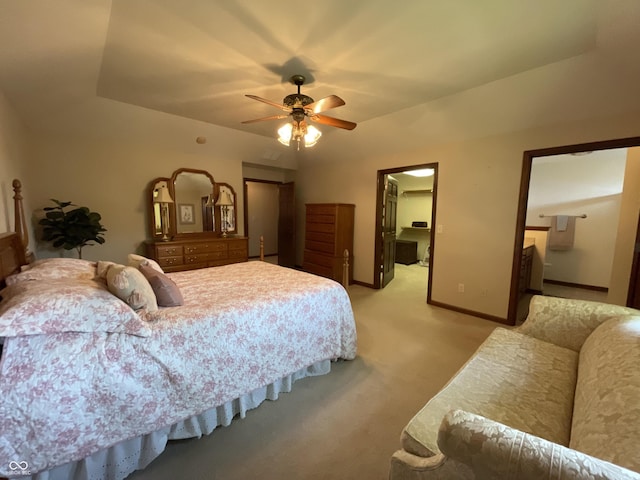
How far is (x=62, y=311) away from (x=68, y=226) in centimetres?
265

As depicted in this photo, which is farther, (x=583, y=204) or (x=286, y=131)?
(x=583, y=204)

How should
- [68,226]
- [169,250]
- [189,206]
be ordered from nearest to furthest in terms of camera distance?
1. [68,226]
2. [169,250]
3. [189,206]

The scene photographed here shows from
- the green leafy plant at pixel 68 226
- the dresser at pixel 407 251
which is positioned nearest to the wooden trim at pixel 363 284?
the dresser at pixel 407 251

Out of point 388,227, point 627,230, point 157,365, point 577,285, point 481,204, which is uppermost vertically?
point 481,204

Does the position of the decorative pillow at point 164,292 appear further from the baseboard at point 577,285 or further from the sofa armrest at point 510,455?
the baseboard at point 577,285

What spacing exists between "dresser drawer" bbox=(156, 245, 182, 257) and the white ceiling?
67.6 inches

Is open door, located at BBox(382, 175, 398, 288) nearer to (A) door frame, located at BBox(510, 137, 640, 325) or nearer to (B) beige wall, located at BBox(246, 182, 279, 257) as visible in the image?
(A) door frame, located at BBox(510, 137, 640, 325)

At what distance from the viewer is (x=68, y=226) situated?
3.17 metres

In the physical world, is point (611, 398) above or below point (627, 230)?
below

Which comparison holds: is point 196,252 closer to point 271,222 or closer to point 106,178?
point 106,178

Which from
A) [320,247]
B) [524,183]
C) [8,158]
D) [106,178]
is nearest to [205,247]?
[106,178]

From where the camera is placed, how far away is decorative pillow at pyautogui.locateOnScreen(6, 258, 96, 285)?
5.40ft

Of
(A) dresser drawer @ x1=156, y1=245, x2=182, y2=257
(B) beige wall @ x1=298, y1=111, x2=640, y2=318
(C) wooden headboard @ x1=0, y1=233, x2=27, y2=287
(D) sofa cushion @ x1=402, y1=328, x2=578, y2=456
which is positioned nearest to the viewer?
(D) sofa cushion @ x1=402, y1=328, x2=578, y2=456

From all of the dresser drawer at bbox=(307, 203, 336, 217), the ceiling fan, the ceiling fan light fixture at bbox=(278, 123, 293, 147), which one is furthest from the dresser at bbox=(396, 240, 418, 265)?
the ceiling fan light fixture at bbox=(278, 123, 293, 147)
